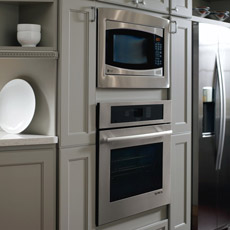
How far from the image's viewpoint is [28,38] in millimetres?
2686

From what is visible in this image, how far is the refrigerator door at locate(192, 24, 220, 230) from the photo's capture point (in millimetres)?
3605

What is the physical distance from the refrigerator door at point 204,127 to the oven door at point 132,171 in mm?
355

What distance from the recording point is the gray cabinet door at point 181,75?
3.42 m

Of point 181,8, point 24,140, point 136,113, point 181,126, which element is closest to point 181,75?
point 181,126

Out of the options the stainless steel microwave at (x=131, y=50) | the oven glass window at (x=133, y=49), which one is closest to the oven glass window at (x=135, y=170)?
the stainless steel microwave at (x=131, y=50)

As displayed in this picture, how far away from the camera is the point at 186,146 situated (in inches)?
140

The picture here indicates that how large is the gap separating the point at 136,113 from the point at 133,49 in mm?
415

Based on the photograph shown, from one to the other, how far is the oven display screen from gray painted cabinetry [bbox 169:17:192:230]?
0.69ft

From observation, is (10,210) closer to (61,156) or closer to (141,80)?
(61,156)

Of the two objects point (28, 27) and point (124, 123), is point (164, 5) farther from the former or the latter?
point (28, 27)

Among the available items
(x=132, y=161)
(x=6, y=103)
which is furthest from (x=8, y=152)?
(x=132, y=161)

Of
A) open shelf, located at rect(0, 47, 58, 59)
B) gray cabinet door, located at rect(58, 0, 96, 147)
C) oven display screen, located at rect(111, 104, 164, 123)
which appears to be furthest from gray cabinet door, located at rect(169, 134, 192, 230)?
open shelf, located at rect(0, 47, 58, 59)

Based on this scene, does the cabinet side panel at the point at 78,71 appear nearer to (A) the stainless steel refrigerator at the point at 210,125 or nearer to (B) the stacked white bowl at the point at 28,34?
(B) the stacked white bowl at the point at 28,34

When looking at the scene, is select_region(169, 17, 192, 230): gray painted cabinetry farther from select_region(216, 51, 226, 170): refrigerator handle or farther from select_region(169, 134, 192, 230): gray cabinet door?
select_region(216, 51, 226, 170): refrigerator handle
